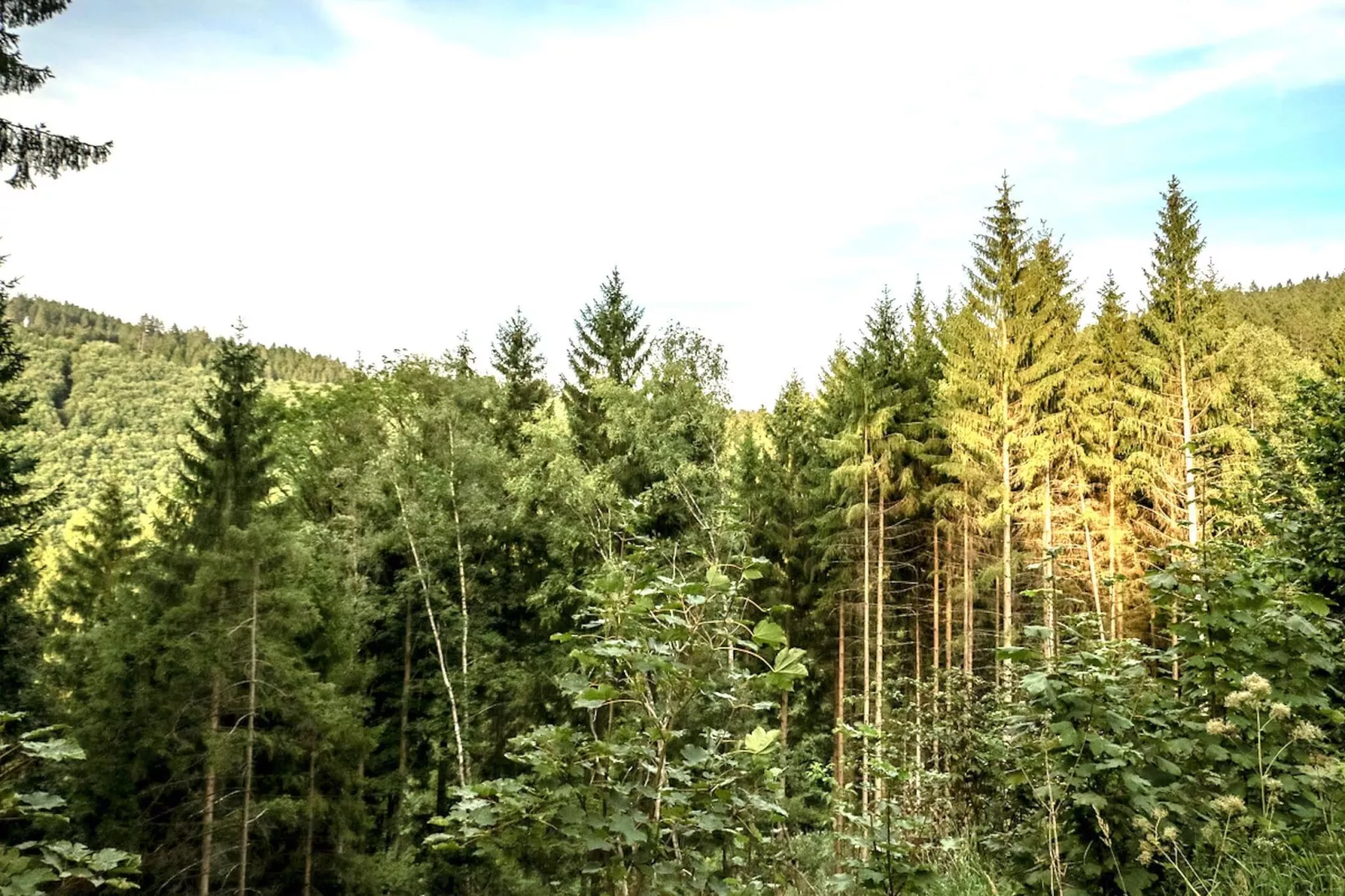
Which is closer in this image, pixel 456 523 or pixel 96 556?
pixel 456 523

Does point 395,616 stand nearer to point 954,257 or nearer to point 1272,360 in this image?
point 954,257

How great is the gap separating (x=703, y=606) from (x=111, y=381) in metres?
120

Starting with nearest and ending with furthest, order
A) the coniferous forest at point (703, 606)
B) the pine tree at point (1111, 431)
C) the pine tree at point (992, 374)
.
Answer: the coniferous forest at point (703, 606) < the pine tree at point (992, 374) < the pine tree at point (1111, 431)

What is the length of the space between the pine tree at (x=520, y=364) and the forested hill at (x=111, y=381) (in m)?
38.0

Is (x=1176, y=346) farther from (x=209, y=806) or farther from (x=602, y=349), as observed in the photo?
(x=209, y=806)

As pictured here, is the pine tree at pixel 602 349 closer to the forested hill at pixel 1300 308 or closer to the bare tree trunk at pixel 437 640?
the bare tree trunk at pixel 437 640

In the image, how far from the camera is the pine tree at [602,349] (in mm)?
23109

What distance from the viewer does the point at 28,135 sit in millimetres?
6039

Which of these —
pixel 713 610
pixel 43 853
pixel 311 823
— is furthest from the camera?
pixel 311 823

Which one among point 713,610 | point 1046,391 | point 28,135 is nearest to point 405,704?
point 28,135

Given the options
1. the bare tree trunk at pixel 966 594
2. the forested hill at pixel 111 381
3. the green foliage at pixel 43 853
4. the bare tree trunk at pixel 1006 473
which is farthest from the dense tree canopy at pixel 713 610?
the forested hill at pixel 111 381

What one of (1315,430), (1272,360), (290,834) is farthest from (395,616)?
(1272,360)

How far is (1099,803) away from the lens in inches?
92.6

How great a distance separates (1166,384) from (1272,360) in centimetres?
1332
